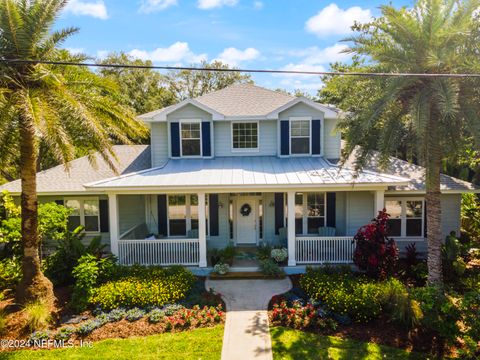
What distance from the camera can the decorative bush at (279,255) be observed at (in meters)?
12.3

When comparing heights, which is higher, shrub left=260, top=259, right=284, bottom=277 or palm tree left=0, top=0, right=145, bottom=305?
palm tree left=0, top=0, right=145, bottom=305

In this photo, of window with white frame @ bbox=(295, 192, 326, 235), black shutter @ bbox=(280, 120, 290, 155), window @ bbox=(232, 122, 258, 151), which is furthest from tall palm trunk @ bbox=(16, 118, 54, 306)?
black shutter @ bbox=(280, 120, 290, 155)

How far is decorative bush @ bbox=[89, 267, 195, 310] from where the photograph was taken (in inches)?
379

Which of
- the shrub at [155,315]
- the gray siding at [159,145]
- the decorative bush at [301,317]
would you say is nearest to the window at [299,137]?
the gray siding at [159,145]

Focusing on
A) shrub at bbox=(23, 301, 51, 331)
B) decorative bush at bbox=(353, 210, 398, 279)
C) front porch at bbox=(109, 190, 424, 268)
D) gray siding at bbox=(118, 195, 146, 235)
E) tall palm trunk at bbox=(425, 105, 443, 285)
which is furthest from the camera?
gray siding at bbox=(118, 195, 146, 235)

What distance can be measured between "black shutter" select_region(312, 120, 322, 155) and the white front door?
152 inches

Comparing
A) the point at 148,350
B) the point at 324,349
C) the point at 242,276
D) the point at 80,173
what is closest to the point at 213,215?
the point at 242,276

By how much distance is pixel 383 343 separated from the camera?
26.1 ft

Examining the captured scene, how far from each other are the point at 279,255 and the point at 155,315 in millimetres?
5183

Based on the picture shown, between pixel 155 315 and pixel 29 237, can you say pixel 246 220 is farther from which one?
pixel 29 237

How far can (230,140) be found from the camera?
51.6 feet

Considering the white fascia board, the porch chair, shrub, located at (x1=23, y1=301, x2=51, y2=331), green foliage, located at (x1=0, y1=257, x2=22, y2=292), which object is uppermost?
the white fascia board

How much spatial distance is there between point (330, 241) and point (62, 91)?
10472mm

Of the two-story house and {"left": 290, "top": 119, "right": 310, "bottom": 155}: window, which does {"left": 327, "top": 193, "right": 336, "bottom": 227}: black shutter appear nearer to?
the two-story house
